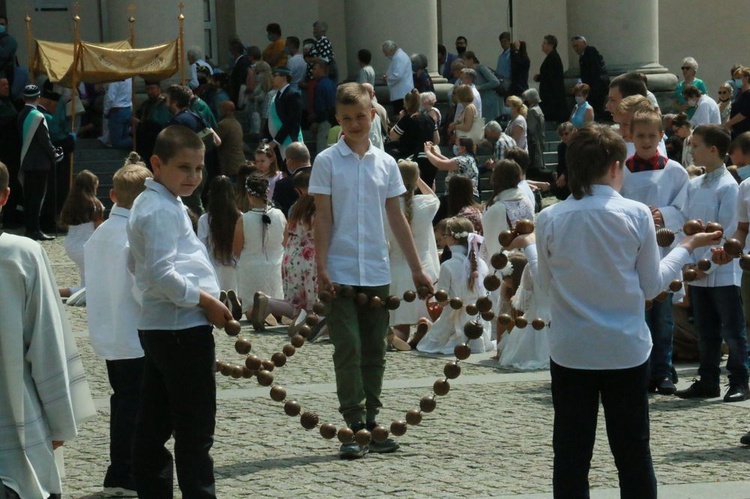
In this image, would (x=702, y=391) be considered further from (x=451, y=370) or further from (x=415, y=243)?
(x=415, y=243)

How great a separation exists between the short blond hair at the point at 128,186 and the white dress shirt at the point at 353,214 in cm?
100

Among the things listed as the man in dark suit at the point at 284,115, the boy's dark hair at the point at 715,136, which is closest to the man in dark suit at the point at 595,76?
the man in dark suit at the point at 284,115

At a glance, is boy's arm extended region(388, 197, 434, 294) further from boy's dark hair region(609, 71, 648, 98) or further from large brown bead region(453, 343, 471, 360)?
boy's dark hair region(609, 71, 648, 98)

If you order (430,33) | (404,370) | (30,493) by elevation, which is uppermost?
(430,33)

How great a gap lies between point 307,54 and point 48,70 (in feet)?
13.5

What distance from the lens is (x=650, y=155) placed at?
8883 millimetres

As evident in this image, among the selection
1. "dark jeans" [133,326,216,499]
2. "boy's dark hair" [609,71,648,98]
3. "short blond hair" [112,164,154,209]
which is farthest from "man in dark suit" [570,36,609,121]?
"dark jeans" [133,326,216,499]

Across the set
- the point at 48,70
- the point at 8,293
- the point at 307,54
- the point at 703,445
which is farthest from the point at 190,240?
the point at 307,54

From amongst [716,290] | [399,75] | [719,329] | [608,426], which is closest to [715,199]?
[716,290]

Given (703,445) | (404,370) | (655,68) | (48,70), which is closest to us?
(703,445)

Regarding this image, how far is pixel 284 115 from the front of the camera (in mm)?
19344

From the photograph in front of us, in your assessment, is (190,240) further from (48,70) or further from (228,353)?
(48,70)

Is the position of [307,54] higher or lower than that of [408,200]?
higher

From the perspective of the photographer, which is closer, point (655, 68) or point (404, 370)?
point (404, 370)
